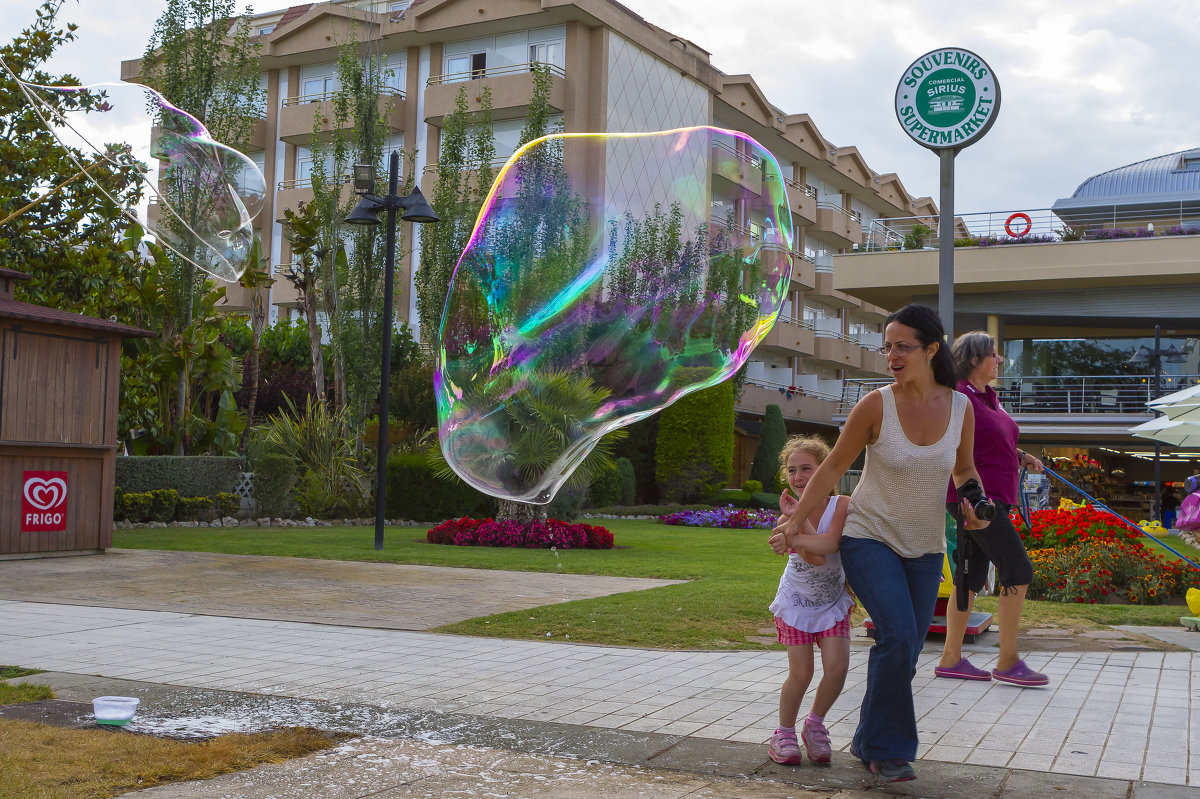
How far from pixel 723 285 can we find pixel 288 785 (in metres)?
5.24

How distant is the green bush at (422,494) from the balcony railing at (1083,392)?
15656 millimetres

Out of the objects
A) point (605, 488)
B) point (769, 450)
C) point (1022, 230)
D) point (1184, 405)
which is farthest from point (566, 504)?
point (1022, 230)

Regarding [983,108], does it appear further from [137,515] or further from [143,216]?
[137,515]

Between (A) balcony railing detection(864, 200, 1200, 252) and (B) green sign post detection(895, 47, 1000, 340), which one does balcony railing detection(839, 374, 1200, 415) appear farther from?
(B) green sign post detection(895, 47, 1000, 340)

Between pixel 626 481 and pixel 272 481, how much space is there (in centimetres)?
1115

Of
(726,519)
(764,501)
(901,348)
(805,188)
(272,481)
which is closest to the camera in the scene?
(901,348)

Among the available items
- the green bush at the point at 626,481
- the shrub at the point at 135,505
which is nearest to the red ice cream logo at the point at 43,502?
the shrub at the point at 135,505

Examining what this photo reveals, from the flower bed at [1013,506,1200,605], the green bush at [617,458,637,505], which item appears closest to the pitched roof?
the flower bed at [1013,506,1200,605]

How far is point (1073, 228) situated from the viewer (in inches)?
1244

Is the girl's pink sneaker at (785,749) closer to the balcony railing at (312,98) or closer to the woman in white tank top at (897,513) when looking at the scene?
the woman in white tank top at (897,513)

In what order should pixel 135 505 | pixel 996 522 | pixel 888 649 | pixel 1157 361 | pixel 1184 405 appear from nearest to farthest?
pixel 888 649 → pixel 996 522 → pixel 1184 405 → pixel 135 505 → pixel 1157 361

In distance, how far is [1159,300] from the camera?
3114cm

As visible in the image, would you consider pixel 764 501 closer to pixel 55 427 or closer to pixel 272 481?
pixel 272 481

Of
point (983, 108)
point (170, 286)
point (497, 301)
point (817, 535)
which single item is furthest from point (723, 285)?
point (170, 286)
